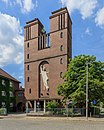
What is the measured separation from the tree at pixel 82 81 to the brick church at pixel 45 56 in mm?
17230

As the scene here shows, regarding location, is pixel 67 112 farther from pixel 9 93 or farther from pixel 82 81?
pixel 9 93

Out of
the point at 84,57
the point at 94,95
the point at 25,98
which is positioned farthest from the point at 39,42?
the point at 94,95

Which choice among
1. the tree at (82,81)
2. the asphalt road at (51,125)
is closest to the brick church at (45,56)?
the tree at (82,81)

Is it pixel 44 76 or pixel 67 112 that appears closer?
pixel 67 112

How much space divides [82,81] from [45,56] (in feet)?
93.6

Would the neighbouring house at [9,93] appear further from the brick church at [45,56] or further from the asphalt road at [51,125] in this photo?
the asphalt road at [51,125]

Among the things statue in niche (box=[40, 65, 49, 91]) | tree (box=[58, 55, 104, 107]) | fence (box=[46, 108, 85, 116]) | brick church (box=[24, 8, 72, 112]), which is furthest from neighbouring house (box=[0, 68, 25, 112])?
tree (box=[58, 55, 104, 107])

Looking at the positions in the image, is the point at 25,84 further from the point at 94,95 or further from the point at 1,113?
Answer: the point at 94,95

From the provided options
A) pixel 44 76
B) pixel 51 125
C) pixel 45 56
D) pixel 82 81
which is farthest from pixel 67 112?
pixel 45 56

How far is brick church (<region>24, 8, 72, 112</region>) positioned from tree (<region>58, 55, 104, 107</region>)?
56.5ft

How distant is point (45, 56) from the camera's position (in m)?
72.0

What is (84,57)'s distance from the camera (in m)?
48.6

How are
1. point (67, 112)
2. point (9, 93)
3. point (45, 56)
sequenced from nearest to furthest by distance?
point (67, 112) → point (45, 56) → point (9, 93)

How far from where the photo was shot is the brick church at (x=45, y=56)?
223 ft
